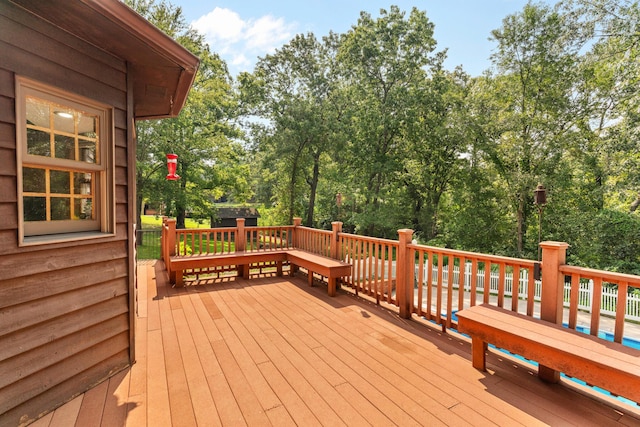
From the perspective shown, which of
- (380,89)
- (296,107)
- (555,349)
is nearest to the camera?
(555,349)

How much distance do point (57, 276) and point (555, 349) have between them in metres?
3.47

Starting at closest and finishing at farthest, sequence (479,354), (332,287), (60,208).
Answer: (60,208) < (479,354) < (332,287)

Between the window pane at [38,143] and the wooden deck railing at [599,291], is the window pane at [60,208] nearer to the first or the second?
the window pane at [38,143]

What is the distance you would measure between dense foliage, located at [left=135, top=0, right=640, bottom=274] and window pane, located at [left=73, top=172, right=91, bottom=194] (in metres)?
10.1

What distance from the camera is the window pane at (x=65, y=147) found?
7.06 feet

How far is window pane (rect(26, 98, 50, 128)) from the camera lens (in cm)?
195

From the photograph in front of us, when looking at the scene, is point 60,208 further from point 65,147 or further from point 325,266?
point 325,266

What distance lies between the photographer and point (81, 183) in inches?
92.5

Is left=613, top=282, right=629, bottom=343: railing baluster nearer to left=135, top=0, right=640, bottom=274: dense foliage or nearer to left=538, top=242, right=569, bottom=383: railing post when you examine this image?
left=538, top=242, right=569, bottom=383: railing post

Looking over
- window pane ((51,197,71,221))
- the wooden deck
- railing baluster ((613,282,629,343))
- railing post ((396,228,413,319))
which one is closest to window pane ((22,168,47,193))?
window pane ((51,197,71,221))

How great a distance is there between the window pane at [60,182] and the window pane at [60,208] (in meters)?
0.06

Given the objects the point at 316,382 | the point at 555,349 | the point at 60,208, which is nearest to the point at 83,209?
the point at 60,208

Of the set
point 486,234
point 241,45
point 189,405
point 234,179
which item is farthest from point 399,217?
point 189,405

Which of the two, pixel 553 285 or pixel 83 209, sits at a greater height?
pixel 83 209
